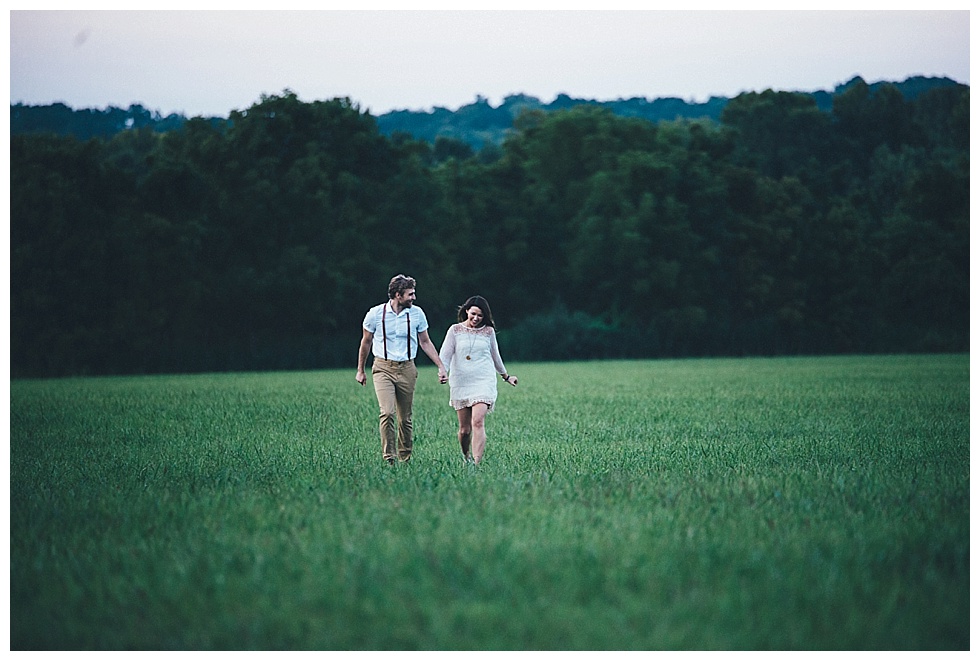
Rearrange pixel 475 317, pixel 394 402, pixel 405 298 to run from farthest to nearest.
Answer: pixel 394 402, pixel 405 298, pixel 475 317

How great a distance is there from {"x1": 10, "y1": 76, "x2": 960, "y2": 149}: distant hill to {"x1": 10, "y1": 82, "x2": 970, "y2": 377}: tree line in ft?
3.57

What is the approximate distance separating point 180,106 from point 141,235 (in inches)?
421

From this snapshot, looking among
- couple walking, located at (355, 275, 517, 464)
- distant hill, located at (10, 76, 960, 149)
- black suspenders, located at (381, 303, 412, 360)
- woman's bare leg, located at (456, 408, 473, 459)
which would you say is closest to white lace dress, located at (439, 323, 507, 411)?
couple walking, located at (355, 275, 517, 464)

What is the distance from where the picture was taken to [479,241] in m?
62.0

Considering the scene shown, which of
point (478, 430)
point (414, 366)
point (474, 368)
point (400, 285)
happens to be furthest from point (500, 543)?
point (400, 285)

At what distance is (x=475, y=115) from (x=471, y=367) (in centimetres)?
8475

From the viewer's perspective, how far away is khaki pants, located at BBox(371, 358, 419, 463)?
11656mm

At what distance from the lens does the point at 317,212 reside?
52.9 m

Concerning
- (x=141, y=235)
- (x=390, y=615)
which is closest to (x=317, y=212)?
(x=141, y=235)

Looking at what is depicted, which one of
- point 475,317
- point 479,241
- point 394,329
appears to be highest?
point 479,241

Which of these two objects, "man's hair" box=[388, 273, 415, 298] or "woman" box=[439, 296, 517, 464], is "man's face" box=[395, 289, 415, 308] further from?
"woman" box=[439, 296, 517, 464]

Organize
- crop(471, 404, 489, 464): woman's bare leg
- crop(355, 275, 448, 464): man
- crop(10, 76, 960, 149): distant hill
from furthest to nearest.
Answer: crop(10, 76, 960, 149): distant hill
crop(355, 275, 448, 464): man
crop(471, 404, 489, 464): woman's bare leg

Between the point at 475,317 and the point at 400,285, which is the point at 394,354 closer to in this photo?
the point at 400,285

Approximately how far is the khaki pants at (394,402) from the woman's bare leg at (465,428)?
0.60 m
